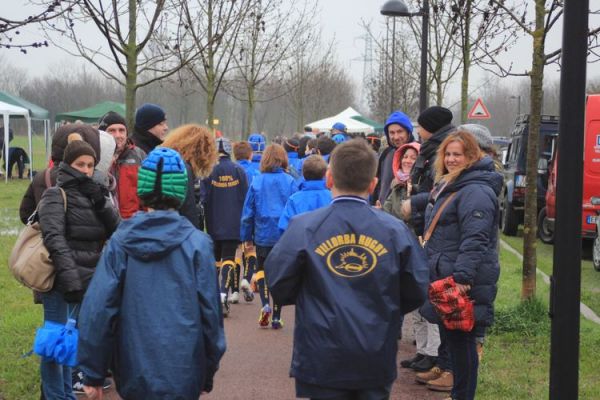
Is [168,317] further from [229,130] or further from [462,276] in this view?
[229,130]

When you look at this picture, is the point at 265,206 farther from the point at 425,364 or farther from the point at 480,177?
the point at 480,177

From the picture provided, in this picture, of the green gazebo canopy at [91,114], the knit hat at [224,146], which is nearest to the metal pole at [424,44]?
the knit hat at [224,146]

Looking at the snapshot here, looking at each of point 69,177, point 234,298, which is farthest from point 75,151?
point 234,298

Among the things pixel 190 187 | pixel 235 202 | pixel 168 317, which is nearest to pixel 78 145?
pixel 190 187

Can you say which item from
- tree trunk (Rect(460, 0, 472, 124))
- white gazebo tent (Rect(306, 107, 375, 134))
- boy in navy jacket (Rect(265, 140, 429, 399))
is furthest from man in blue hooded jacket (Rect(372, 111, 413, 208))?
white gazebo tent (Rect(306, 107, 375, 134))

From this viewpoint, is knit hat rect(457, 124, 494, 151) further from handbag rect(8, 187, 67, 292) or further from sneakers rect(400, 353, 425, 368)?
handbag rect(8, 187, 67, 292)

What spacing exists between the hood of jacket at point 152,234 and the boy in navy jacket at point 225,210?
532 centimetres

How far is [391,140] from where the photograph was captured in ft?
25.2

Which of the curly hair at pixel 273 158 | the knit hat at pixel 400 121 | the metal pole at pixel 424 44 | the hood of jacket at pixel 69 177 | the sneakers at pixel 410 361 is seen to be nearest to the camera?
the hood of jacket at pixel 69 177

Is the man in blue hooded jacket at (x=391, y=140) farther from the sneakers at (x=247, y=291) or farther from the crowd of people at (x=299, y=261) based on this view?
the sneakers at (x=247, y=291)

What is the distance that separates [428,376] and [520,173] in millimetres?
11756

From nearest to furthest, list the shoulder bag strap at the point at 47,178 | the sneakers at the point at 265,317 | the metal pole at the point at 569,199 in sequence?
1. the metal pole at the point at 569,199
2. the shoulder bag strap at the point at 47,178
3. the sneakers at the point at 265,317

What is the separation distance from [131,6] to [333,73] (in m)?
47.8

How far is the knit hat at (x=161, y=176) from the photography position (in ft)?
12.5
